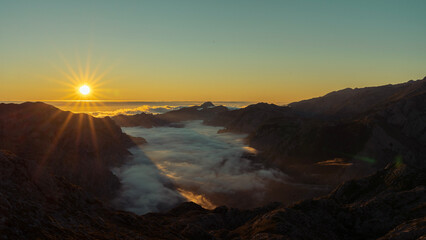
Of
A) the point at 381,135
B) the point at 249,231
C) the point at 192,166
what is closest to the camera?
the point at 249,231

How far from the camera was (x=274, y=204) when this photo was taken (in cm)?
3216

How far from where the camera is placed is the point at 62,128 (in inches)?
2470

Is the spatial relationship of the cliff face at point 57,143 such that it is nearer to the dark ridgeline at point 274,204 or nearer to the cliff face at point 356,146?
the dark ridgeline at point 274,204

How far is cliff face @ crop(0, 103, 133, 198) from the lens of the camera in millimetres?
53594

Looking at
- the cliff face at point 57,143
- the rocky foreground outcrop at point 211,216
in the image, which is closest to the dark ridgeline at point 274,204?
the rocky foreground outcrop at point 211,216

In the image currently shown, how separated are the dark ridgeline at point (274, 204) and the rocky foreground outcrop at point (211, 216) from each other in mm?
60

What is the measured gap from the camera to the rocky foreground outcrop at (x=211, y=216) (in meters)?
10.8

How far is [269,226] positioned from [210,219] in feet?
33.7

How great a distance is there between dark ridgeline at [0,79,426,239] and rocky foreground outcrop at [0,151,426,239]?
2.4 inches

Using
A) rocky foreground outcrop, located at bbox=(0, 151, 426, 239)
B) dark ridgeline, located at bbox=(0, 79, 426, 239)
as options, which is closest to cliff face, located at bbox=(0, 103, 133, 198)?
dark ridgeline, located at bbox=(0, 79, 426, 239)

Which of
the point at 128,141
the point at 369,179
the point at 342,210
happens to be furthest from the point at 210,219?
the point at 128,141

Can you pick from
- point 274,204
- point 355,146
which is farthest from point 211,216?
point 355,146

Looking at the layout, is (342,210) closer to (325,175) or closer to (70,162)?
(325,175)

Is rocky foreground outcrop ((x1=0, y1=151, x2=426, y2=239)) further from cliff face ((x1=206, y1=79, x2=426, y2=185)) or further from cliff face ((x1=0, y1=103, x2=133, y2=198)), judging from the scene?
cliff face ((x1=206, y1=79, x2=426, y2=185))
